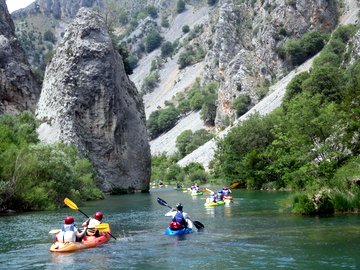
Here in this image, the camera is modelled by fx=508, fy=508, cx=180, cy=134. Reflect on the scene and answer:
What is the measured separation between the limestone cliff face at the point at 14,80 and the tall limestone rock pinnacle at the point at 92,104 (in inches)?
148

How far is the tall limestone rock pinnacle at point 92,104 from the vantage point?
67.8m

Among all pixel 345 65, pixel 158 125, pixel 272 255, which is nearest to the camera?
pixel 272 255

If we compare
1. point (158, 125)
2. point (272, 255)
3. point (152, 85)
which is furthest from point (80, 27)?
point (152, 85)

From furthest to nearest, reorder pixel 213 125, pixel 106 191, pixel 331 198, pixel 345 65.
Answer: pixel 213 125, pixel 345 65, pixel 106 191, pixel 331 198

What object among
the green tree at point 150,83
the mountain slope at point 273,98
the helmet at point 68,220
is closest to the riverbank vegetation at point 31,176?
the helmet at point 68,220

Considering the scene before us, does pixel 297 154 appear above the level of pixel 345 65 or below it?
below

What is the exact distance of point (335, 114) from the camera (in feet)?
113

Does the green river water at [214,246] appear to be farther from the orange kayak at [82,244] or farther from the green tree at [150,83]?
the green tree at [150,83]

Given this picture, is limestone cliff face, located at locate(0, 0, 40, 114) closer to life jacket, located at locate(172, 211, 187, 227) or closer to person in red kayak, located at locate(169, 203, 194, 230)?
person in red kayak, located at locate(169, 203, 194, 230)

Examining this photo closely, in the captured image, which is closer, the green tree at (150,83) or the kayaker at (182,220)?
the kayaker at (182,220)

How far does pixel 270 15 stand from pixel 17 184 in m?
91.9

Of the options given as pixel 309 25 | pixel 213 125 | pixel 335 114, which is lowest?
pixel 335 114

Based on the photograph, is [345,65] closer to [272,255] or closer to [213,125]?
[213,125]

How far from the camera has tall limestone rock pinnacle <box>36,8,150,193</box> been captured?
222ft
